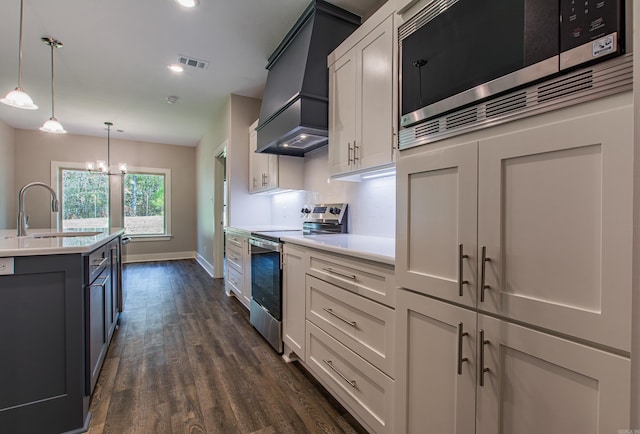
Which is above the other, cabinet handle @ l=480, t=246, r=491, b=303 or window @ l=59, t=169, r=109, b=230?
window @ l=59, t=169, r=109, b=230

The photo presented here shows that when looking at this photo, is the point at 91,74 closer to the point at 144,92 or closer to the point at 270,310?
the point at 144,92

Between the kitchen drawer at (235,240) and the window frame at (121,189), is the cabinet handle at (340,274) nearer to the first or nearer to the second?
the kitchen drawer at (235,240)

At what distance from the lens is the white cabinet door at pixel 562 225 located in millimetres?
672

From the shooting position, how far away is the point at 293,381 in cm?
203

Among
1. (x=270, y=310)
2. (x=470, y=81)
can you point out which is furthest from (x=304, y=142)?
(x=470, y=81)

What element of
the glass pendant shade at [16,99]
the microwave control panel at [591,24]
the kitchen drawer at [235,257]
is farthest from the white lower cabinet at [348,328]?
the glass pendant shade at [16,99]

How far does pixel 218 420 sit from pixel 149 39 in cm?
325

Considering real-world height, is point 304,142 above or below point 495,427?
above

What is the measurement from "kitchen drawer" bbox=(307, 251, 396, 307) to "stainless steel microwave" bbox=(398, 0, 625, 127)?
2.26 feet

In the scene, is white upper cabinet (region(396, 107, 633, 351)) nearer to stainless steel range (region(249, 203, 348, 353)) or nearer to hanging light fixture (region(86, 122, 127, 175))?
stainless steel range (region(249, 203, 348, 353))

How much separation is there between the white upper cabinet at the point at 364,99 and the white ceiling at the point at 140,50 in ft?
2.15

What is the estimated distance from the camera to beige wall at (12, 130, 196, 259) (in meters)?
5.75

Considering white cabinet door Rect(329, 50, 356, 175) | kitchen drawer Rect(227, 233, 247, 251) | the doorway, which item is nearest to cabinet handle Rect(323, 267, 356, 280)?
white cabinet door Rect(329, 50, 356, 175)

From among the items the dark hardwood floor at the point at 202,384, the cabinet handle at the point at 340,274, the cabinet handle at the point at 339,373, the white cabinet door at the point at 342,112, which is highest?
the white cabinet door at the point at 342,112
